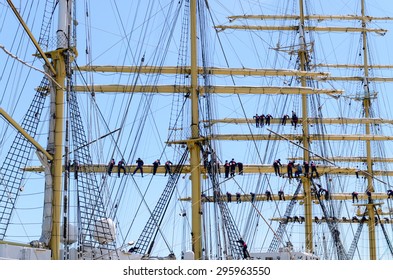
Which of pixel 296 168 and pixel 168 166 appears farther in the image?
pixel 296 168

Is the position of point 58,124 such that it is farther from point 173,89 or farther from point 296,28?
point 296,28

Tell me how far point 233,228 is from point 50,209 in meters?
10.7

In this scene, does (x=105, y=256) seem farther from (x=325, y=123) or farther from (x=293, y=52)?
(x=325, y=123)

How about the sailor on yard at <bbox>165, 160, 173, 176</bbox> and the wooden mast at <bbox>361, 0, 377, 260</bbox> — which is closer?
the sailor on yard at <bbox>165, 160, 173, 176</bbox>

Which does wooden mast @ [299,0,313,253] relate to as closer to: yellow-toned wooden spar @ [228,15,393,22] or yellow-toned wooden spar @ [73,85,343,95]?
yellow-toned wooden spar @ [228,15,393,22]

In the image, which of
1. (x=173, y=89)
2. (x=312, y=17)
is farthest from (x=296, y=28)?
(x=173, y=89)

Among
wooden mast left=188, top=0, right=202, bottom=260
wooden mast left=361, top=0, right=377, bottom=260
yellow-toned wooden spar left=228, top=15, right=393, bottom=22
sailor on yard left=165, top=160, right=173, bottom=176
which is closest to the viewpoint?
wooden mast left=188, top=0, right=202, bottom=260

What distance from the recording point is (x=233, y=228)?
3073 centimetres

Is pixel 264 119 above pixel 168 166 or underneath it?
above

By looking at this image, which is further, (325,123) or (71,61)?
(325,123)

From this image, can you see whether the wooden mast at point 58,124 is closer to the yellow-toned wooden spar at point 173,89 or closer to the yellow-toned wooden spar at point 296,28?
the yellow-toned wooden spar at point 173,89

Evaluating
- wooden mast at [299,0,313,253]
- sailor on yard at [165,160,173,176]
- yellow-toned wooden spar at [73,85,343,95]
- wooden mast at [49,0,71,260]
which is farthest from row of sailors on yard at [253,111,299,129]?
wooden mast at [49,0,71,260]

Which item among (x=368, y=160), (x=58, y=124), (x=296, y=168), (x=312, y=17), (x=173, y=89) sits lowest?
(x=58, y=124)
